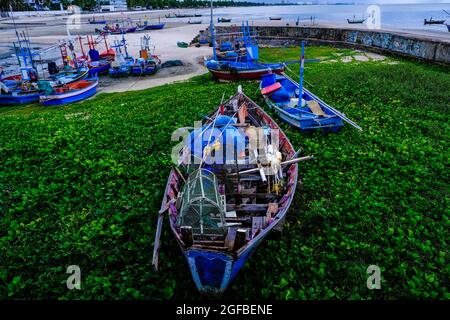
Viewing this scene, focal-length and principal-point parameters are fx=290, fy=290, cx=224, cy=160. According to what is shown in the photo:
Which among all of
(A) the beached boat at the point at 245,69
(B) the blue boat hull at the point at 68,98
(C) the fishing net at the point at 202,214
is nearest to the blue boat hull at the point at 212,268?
(C) the fishing net at the point at 202,214

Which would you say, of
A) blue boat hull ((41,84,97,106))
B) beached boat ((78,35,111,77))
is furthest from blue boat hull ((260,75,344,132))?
beached boat ((78,35,111,77))

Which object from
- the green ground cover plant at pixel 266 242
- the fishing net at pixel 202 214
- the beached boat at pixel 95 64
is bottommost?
the green ground cover plant at pixel 266 242

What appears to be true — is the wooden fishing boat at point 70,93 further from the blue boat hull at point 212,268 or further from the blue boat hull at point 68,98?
the blue boat hull at point 212,268

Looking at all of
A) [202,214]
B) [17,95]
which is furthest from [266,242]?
[17,95]

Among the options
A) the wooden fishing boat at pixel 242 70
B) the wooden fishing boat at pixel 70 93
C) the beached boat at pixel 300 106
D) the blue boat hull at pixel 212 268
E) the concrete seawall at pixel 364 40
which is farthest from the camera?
the concrete seawall at pixel 364 40

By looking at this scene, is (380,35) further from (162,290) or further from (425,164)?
(162,290)

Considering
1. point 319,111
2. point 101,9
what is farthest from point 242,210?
point 101,9
